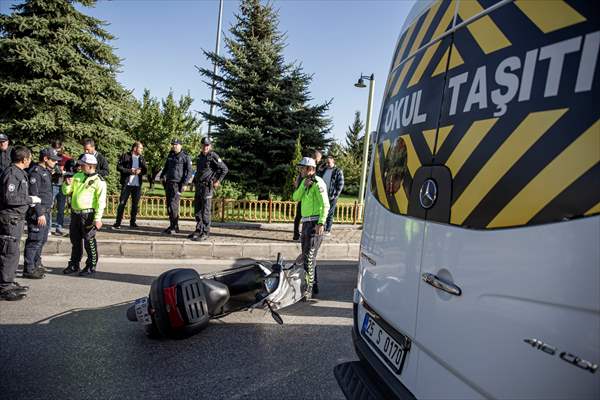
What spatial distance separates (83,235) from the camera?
5.12 meters

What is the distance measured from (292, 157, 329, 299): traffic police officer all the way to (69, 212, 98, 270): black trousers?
3193mm

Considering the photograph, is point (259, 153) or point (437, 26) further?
point (259, 153)

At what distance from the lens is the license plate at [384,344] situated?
1.70 metres

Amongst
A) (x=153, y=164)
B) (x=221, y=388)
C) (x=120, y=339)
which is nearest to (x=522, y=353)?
(x=221, y=388)

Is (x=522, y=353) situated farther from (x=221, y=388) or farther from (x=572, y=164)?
(x=221, y=388)

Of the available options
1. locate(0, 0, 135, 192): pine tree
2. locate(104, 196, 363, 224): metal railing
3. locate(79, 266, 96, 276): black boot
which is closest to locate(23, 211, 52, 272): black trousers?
locate(79, 266, 96, 276): black boot

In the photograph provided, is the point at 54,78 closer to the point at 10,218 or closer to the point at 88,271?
the point at 88,271

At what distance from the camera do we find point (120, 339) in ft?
10.5

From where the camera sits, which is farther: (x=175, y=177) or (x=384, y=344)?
(x=175, y=177)

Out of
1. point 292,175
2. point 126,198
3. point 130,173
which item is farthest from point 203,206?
point 292,175

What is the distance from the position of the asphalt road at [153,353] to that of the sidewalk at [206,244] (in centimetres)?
210

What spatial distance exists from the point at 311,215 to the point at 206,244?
3103 mm

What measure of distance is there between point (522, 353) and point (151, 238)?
23.8 feet

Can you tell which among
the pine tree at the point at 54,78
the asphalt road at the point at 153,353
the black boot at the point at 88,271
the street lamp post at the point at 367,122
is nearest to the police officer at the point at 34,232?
the black boot at the point at 88,271
